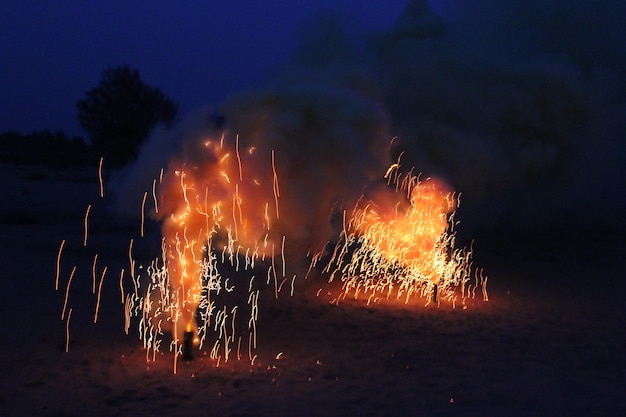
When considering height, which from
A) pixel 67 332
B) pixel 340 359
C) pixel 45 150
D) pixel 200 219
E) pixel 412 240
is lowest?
pixel 67 332

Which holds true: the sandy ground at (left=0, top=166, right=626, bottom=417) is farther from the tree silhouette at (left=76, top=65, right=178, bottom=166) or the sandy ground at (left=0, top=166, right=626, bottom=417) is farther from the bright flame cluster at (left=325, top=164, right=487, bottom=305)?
the tree silhouette at (left=76, top=65, right=178, bottom=166)

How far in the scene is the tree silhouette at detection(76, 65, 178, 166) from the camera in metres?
33.7

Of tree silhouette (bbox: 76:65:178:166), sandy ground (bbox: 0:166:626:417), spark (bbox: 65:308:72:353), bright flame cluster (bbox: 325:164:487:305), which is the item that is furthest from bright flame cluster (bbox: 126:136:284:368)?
tree silhouette (bbox: 76:65:178:166)

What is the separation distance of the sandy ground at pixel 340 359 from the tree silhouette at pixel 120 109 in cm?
2203

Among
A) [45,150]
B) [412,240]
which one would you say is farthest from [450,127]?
[45,150]

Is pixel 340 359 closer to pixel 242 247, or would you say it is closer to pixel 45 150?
pixel 242 247

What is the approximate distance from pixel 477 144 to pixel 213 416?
11988 millimetres

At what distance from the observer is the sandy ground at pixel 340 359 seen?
5.82m

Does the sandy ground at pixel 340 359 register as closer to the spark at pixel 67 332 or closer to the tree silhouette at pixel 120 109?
the spark at pixel 67 332

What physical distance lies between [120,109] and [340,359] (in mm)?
29207

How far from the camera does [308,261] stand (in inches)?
508

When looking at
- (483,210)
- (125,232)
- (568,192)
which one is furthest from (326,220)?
(568,192)

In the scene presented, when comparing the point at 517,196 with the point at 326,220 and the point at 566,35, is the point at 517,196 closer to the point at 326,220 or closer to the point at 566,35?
the point at 566,35

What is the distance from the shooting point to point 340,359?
726 cm
